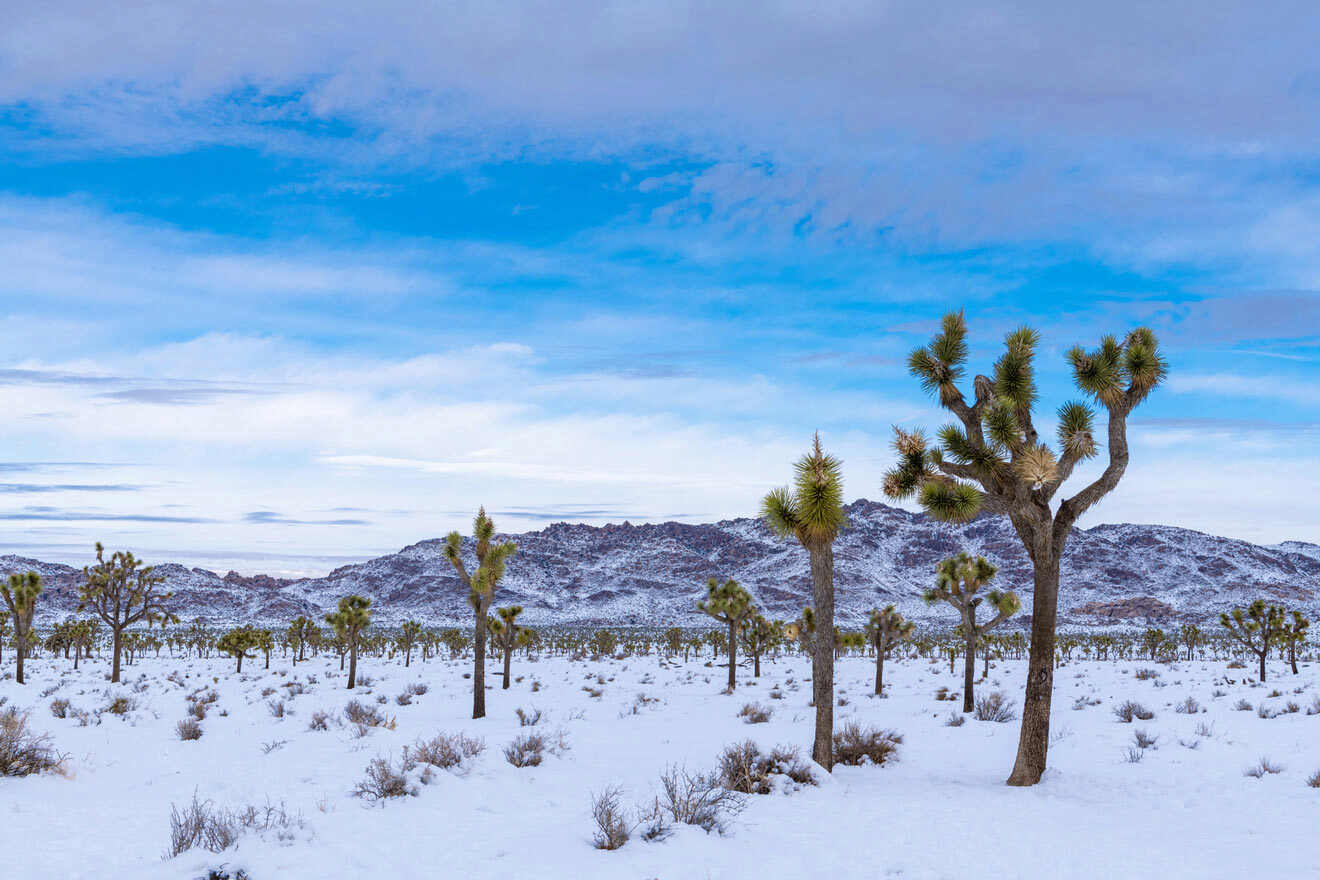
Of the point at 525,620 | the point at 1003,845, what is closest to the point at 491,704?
the point at 1003,845

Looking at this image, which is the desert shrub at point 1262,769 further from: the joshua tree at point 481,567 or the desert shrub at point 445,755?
the joshua tree at point 481,567

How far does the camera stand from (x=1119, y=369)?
13453 mm

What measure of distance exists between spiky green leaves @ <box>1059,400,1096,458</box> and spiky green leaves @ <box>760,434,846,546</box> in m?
3.78

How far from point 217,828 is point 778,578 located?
15626cm

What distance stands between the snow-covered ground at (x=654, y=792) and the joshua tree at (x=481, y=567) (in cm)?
195

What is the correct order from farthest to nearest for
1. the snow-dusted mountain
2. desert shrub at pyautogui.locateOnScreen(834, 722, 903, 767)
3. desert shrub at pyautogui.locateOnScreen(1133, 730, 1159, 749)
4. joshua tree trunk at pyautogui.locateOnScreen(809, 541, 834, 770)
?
the snow-dusted mountain, desert shrub at pyautogui.locateOnScreen(1133, 730, 1159, 749), desert shrub at pyautogui.locateOnScreen(834, 722, 903, 767), joshua tree trunk at pyautogui.locateOnScreen(809, 541, 834, 770)

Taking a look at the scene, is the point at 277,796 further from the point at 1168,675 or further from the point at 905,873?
the point at 1168,675

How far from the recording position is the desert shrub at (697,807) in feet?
33.4

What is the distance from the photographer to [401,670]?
153ft

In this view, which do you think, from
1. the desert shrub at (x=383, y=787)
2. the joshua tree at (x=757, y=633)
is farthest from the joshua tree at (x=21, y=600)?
the desert shrub at (x=383, y=787)

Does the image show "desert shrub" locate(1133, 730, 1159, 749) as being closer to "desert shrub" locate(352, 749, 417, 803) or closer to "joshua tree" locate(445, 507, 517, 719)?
"desert shrub" locate(352, 749, 417, 803)

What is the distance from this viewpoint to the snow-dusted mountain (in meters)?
144

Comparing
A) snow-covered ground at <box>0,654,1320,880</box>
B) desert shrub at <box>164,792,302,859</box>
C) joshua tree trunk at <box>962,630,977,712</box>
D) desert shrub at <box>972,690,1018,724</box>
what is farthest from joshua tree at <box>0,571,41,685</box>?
desert shrub at <box>972,690,1018,724</box>

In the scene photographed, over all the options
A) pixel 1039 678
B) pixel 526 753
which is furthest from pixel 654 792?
pixel 1039 678
